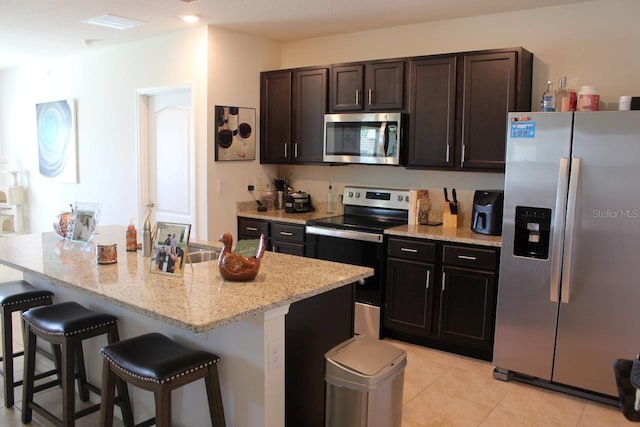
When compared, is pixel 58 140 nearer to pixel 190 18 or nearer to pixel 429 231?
pixel 190 18

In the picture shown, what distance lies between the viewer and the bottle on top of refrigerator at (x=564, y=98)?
134 inches

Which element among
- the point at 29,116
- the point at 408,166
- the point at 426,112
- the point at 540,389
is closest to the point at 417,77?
the point at 426,112

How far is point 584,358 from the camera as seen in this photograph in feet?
10.6

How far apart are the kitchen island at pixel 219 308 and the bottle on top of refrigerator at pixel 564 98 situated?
1.83m

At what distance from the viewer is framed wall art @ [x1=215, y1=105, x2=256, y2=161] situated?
4.78 metres

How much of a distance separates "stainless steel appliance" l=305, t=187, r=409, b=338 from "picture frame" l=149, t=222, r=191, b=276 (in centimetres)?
195

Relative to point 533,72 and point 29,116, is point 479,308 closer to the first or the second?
point 533,72

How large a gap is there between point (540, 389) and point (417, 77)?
7.90ft

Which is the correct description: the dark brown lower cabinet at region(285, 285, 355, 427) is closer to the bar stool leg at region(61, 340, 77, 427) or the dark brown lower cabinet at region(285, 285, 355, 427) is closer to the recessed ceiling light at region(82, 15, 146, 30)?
the bar stool leg at region(61, 340, 77, 427)

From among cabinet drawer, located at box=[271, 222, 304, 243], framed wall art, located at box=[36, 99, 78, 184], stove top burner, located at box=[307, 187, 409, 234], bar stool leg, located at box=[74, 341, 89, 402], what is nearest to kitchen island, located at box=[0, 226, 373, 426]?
bar stool leg, located at box=[74, 341, 89, 402]

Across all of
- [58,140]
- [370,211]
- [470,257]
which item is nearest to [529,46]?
[470,257]

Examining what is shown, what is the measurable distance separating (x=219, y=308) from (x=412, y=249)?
7.37 feet

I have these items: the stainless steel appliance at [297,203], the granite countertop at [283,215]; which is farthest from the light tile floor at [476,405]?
the stainless steel appliance at [297,203]

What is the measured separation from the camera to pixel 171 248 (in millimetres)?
2482
